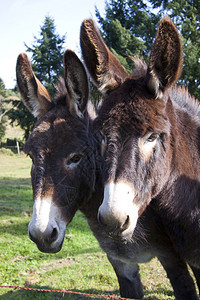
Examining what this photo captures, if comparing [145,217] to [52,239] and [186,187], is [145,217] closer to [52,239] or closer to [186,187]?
[186,187]

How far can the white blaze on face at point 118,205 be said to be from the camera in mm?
1980

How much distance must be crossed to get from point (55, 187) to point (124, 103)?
1.08m

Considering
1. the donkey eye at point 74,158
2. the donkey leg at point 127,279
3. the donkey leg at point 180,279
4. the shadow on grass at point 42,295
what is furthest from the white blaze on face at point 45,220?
the shadow on grass at point 42,295

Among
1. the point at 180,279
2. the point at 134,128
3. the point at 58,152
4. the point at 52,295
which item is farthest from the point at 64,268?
the point at 134,128

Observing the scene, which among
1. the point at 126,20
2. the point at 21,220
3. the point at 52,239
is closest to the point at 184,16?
the point at 126,20

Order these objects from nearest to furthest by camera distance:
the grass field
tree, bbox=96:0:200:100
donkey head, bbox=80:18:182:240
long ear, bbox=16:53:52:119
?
donkey head, bbox=80:18:182:240
long ear, bbox=16:53:52:119
the grass field
tree, bbox=96:0:200:100

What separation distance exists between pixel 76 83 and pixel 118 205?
1.84m

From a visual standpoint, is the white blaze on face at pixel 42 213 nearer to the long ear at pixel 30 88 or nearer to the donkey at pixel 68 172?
the donkey at pixel 68 172

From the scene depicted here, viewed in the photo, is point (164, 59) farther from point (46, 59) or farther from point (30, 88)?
point (46, 59)

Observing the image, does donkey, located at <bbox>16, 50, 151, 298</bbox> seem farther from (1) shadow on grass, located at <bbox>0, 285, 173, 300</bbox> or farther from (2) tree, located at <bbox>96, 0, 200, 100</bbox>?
(2) tree, located at <bbox>96, 0, 200, 100</bbox>

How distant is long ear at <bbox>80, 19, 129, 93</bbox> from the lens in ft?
8.73

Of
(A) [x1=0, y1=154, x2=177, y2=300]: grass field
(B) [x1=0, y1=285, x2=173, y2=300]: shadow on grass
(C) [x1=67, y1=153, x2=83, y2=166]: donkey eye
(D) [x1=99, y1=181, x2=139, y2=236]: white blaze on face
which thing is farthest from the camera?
(A) [x1=0, y1=154, x2=177, y2=300]: grass field

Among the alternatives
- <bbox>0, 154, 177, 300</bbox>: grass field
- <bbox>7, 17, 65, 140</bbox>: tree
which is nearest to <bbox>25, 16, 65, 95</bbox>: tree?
<bbox>7, 17, 65, 140</bbox>: tree

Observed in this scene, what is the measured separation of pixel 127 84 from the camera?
263 cm
